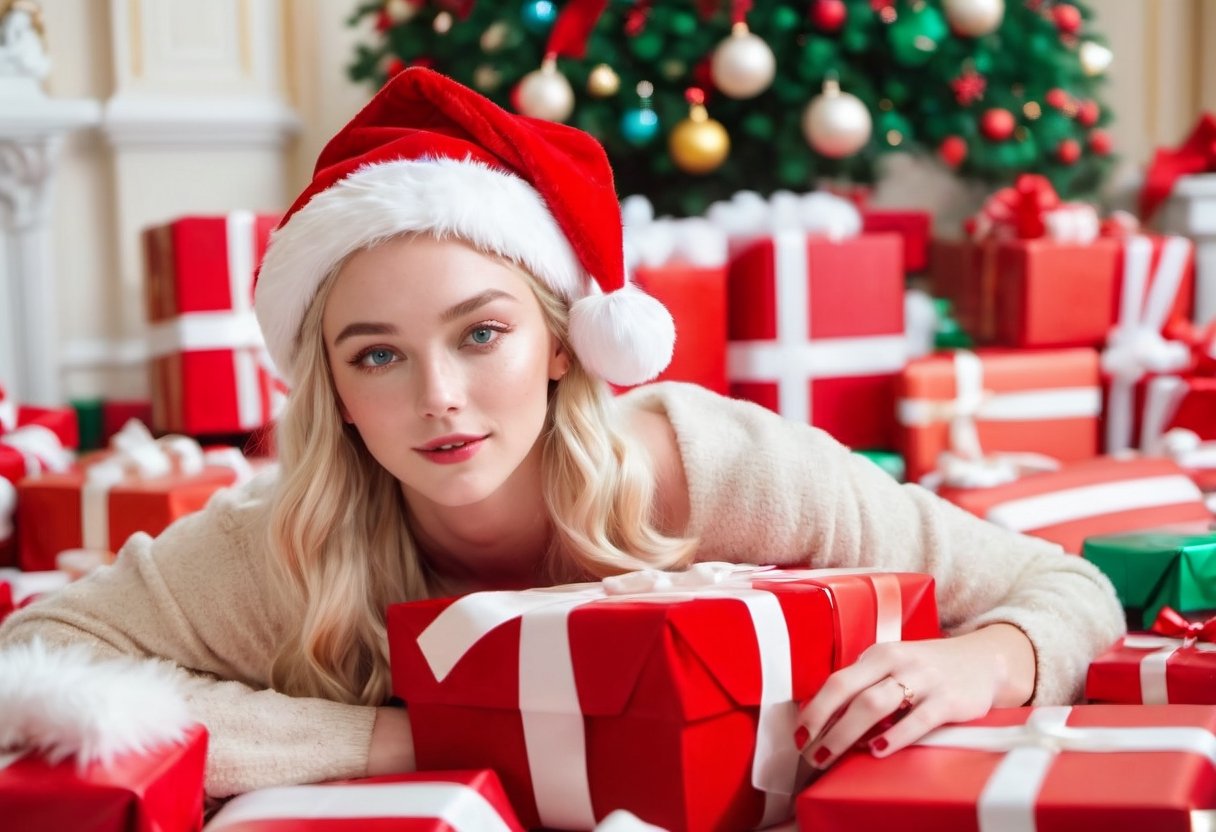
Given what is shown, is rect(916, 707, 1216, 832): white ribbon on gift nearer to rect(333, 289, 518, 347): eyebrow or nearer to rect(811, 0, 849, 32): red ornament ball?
rect(333, 289, 518, 347): eyebrow

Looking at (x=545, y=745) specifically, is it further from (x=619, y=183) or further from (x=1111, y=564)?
(x=619, y=183)

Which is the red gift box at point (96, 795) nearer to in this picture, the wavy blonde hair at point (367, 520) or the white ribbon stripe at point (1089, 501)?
the wavy blonde hair at point (367, 520)

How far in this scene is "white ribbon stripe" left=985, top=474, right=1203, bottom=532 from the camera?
1627mm

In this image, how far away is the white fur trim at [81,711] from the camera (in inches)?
33.1

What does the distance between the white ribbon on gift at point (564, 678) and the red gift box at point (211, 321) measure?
1.38 metres

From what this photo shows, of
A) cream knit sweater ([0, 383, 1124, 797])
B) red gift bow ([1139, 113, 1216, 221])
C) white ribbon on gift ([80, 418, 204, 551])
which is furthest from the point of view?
red gift bow ([1139, 113, 1216, 221])

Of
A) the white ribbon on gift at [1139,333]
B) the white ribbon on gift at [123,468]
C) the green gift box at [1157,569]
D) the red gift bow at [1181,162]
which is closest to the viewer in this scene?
the green gift box at [1157,569]

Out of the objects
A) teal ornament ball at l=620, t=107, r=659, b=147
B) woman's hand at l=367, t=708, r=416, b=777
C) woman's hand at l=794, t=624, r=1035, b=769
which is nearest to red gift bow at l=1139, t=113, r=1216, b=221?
teal ornament ball at l=620, t=107, r=659, b=147

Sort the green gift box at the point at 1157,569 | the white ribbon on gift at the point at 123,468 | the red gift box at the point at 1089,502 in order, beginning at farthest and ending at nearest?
the white ribbon on gift at the point at 123,468
the red gift box at the point at 1089,502
the green gift box at the point at 1157,569

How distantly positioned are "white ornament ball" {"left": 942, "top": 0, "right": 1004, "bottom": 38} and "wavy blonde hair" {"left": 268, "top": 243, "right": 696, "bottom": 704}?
4.93 feet

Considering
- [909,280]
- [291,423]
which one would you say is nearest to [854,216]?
[909,280]

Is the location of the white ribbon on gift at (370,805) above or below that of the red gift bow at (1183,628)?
below

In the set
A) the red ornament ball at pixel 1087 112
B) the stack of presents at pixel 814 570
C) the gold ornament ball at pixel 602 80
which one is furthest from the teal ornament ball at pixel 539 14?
the red ornament ball at pixel 1087 112

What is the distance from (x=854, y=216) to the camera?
2258 millimetres
